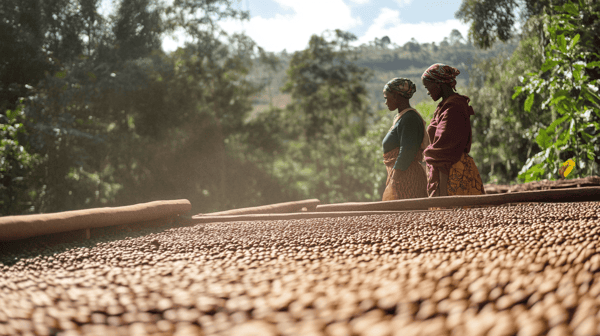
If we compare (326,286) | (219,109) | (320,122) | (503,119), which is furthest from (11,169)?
(320,122)

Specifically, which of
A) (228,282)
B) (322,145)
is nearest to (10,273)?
(228,282)

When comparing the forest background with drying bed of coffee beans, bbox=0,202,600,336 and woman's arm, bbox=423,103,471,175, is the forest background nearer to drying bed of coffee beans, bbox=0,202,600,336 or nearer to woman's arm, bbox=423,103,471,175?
woman's arm, bbox=423,103,471,175

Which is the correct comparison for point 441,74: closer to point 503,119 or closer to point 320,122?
point 503,119

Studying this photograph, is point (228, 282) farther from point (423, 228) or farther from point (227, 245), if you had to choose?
point (423, 228)

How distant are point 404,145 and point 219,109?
10.4 m

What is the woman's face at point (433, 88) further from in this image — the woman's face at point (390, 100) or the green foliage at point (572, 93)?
the green foliage at point (572, 93)

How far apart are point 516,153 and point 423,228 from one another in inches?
331

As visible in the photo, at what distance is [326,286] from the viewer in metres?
0.68

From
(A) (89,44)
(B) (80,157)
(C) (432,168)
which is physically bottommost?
(C) (432,168)

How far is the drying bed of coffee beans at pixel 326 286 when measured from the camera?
0.52 metres

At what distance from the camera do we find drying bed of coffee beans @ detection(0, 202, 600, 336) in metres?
0.52

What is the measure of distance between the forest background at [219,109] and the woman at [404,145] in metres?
1.82

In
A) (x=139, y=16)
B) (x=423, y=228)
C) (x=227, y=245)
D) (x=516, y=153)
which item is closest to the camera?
(x=227, y=245)

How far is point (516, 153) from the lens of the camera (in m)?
8.50
